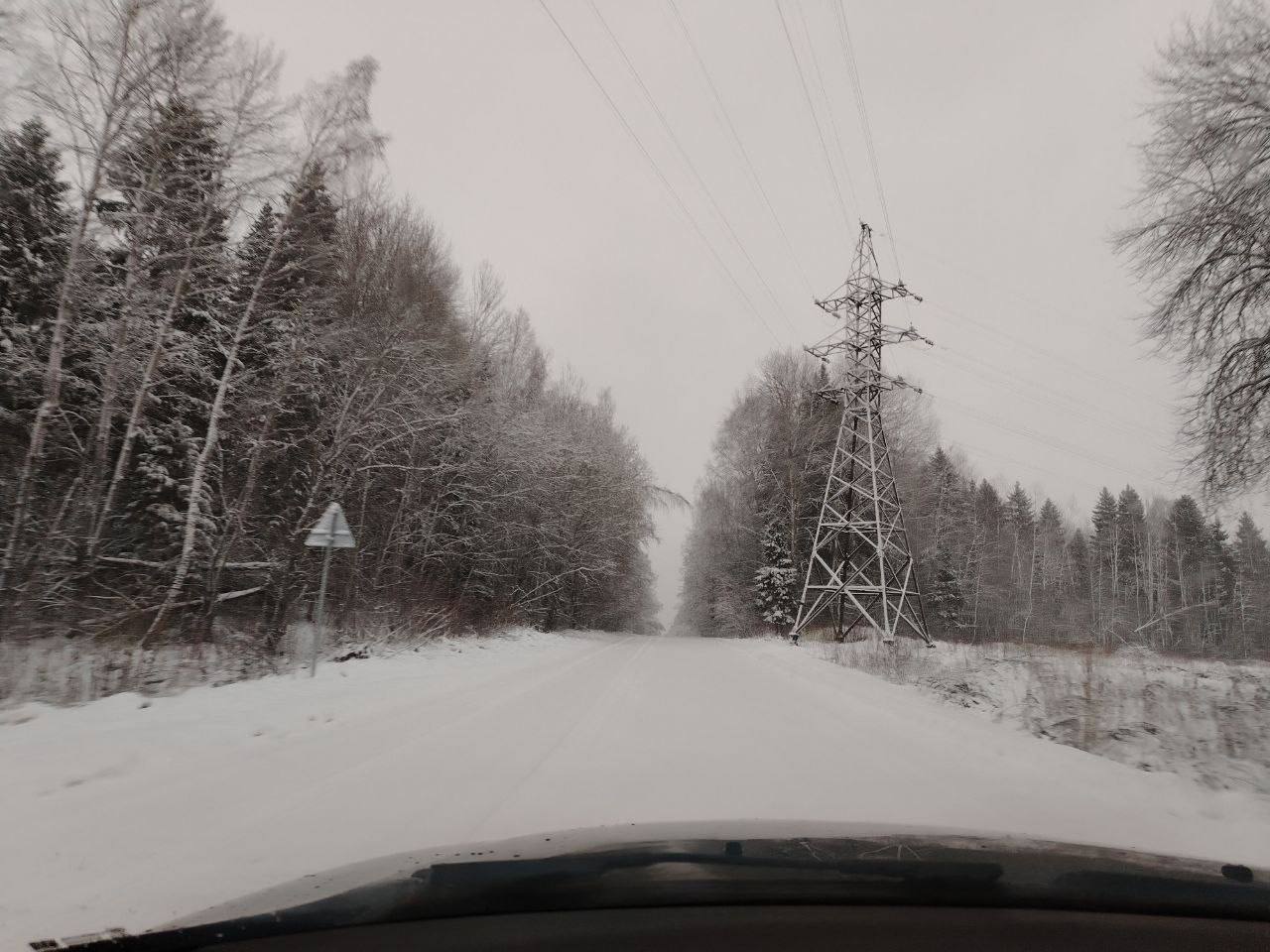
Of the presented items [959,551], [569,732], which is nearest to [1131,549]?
[959,551]

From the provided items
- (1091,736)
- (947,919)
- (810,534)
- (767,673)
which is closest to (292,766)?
(947,919)

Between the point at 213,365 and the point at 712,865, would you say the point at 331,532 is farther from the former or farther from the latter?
the point at 712,865

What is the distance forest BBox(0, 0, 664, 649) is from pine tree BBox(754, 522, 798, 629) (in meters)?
13.9

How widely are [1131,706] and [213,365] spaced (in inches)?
607

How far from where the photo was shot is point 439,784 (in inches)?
145

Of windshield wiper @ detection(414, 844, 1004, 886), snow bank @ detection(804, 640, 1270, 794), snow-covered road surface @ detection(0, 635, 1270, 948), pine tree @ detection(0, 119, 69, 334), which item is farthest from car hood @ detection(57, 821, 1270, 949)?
pine tree @ detection(0, 119, 69, 334)

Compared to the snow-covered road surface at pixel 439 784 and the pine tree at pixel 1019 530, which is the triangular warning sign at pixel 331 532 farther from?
the pine tree at pixel 1019 530

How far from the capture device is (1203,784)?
4.36m

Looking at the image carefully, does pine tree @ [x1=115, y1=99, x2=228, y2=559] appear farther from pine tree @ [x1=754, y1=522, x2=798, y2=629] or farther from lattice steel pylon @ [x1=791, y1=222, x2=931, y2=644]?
pine tree @ [x1=754, y1=522, x2=798, y2=629]

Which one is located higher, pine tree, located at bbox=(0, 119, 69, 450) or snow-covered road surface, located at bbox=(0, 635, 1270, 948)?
pine tree, located at bbox=(0, 119, 69, 450)

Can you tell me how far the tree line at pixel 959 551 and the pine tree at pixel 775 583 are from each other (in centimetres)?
6

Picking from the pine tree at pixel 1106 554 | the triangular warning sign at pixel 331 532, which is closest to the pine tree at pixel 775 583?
the triangular warning sign at pixel 331 532

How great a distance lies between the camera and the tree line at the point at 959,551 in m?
26.5

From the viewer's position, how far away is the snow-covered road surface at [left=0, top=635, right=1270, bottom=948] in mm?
2504
